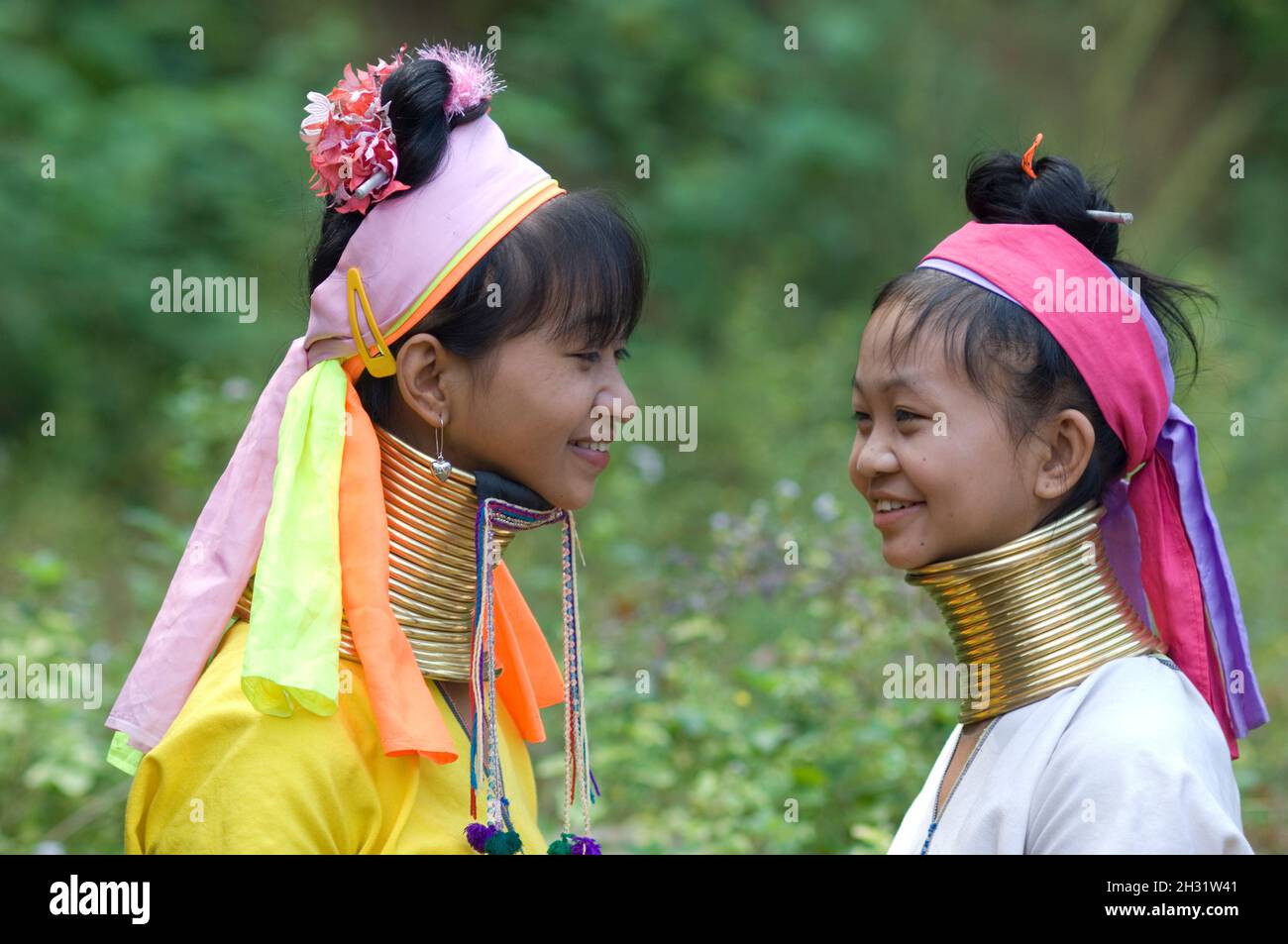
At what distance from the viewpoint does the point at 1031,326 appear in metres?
2.41

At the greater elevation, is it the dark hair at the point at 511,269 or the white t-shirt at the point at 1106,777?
the dark hair at the point at 511,269

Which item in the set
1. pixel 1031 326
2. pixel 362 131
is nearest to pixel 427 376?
pixel 362 131

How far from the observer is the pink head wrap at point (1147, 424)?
94.7 inches

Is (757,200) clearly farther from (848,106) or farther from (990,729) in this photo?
(990,729)

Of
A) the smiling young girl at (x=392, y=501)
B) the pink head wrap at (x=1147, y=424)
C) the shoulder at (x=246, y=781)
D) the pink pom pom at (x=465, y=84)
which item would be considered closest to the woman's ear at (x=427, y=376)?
the smiling young girl at (x=392, y=501)

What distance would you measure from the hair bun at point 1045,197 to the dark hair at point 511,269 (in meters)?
0.66

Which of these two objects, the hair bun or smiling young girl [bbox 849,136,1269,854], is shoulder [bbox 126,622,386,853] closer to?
smiling young girl [bbox 849,136,1269,854]

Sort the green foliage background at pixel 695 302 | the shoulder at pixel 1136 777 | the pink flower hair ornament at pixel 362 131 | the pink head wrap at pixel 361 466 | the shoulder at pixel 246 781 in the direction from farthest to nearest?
the green foliage background at pixel 695 302
the pink flower hair ornament at pixel 362 131
the pink head wrap at pixel 361 466
the shoulder at pixel 246 781
the shoulder at pixel 1136 777

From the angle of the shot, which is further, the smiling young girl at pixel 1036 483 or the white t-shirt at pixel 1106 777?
the smiling young girl at pixel 1036 483

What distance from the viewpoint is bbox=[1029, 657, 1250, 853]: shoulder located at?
206 cm

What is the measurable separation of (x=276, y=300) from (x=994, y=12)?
5.25 metres

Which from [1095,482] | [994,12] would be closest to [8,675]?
[1095,482]

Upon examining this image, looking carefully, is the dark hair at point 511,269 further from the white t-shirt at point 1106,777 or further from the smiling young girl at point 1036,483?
the white t-shirt at point 1106,777

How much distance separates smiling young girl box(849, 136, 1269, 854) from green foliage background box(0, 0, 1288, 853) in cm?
59
